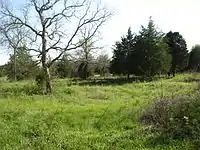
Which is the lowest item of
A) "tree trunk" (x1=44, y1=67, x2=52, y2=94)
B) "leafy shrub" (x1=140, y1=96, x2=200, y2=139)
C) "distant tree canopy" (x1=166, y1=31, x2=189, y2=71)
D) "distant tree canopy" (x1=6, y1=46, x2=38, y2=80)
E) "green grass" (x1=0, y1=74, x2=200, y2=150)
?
"green grass" (x1=0, y1=74, x2=200, y2=150)

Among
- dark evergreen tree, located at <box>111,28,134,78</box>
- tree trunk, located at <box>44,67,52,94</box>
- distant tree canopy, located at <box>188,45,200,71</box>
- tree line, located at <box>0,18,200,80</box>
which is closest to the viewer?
tree trunk, located at <box>44,67,52,94</box>

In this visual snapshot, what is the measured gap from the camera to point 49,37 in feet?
109

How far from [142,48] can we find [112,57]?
32.8ft

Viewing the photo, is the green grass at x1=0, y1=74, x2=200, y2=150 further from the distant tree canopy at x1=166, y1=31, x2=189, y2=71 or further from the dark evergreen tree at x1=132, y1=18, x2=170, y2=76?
the distant tree canopy at x1=166, y1=31, x2=189, y2=71

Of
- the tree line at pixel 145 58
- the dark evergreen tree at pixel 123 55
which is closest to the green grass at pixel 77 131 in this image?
the tree line at pixel 145 58

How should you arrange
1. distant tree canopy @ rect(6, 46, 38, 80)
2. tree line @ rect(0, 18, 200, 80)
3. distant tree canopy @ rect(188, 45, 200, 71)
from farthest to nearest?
1. distant tree canopy @ rect(188, 45, 200, 71)
2. tree line @ rect(0, 18, 200, 80)
3. distant tree canopy @ rect(6, 46, 38, 80)

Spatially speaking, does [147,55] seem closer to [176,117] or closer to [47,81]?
[47,81]

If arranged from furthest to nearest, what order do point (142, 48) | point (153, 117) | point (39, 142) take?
point (142, 48)
point (153, 117)
point (39, 142)

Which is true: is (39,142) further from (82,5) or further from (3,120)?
(82,5)

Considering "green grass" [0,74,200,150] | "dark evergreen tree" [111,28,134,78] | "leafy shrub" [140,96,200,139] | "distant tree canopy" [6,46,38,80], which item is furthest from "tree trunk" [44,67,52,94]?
"dark evergreen tree" [111,28,134,78]

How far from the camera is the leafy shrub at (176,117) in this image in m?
10.5

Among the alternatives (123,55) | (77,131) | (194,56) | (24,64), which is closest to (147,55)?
(123,55)

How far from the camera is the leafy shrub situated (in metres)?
10.5

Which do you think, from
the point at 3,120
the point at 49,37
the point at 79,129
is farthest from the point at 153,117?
the point at 49,37
